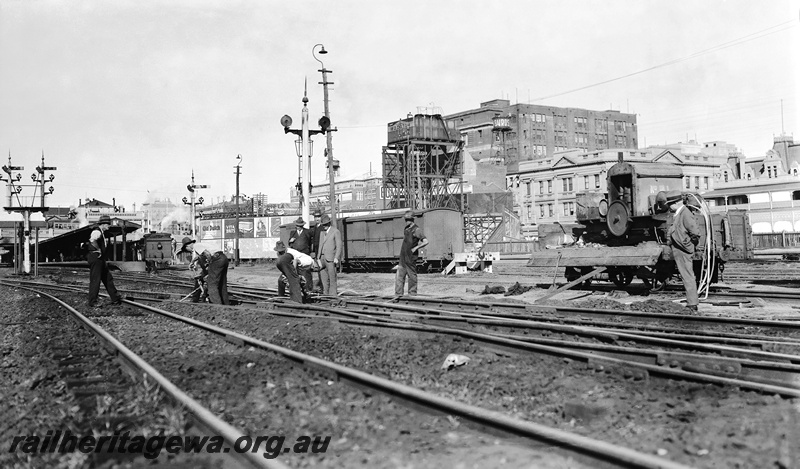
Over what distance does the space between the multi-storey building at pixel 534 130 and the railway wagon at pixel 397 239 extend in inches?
2595

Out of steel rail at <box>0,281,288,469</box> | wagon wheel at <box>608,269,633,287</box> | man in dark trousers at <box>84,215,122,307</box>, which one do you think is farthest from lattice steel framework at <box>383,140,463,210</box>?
steel rail at <box>0,281,288,469</box>

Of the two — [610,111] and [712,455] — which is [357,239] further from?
[610,111]

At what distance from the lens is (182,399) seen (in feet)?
16.3

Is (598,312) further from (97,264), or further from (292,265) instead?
(97,264)

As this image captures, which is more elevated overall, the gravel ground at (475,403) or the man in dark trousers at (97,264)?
the man in dark trousers at (97,264)

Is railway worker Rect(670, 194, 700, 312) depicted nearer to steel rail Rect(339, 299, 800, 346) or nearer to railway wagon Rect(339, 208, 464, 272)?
steel rail Rect(339, 299, 800, 346)

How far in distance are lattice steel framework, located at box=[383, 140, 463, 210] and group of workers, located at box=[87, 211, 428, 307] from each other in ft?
190

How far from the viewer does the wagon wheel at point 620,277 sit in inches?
597

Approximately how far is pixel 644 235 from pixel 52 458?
12.6 meters

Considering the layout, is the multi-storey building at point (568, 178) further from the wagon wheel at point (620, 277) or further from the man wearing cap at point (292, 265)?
the man wearing cap at point (292, 265)

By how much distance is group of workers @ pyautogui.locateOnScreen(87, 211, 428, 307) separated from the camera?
1303 centimetres

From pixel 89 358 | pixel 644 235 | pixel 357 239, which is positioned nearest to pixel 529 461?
pixel 89 358

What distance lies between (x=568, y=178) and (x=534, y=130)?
3383 cm

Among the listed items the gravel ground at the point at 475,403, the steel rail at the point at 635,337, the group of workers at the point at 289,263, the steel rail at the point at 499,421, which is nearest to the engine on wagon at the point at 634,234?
the group of workers at the point at 289,263
